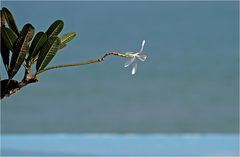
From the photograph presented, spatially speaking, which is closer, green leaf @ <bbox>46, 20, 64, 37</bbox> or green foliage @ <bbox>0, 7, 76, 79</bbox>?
green foliage @ <bbox>0, 7, 76, 79</bbox>

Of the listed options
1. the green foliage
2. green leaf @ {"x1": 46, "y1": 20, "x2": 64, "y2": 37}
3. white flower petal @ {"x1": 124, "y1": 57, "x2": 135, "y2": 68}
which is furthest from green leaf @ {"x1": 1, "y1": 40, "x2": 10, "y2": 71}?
white flower petal @ {"x1": 124, "y1": 57, "x2": 135, "y2": 68}

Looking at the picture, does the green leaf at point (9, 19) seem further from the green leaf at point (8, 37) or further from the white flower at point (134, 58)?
the white flower at point (134, 58)

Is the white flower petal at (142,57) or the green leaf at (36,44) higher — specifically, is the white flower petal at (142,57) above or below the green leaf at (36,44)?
below

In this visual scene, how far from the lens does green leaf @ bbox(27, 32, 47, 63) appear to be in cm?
69

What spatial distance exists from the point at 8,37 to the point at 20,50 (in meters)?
0.04

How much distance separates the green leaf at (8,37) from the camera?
659mm

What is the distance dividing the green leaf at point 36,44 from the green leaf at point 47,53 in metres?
0.01

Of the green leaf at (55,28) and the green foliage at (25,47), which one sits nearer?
the green foliage at (25,47)

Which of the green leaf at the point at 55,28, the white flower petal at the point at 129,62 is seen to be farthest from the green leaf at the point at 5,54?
the white flower petal at the point at 129,62

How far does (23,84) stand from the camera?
64 cm

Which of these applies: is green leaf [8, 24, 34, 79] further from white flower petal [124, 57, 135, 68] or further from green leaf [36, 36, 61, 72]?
white flower petal [124, 57, 135, 68]

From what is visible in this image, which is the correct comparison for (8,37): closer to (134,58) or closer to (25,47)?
(25,47)

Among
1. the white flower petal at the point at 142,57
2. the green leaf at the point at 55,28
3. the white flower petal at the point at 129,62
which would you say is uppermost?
the green leaf at the point at 55,28

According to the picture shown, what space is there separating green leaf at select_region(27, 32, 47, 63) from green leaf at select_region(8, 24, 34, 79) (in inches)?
0.9
